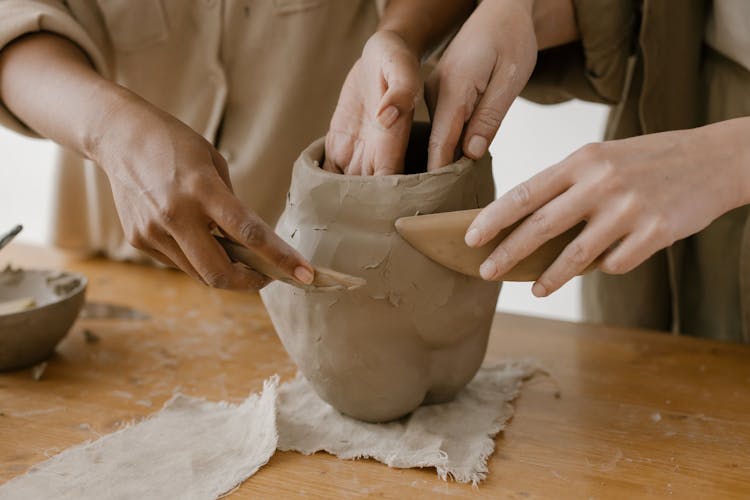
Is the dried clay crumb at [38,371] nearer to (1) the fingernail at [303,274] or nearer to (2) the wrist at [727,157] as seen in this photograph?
(1) the fingernail at [303,274]

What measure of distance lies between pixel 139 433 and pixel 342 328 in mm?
285

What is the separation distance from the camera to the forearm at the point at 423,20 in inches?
44.1

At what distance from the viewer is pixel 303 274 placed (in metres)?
A: 0.82

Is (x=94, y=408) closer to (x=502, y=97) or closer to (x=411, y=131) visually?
(x=411, y=131)

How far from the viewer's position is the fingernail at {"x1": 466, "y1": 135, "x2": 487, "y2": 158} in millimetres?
931

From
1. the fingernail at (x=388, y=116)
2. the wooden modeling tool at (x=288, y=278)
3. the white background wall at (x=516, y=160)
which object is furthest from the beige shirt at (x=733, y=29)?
the white background wall at (x=516, y=160)

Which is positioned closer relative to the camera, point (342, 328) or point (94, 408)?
point (342, 328)

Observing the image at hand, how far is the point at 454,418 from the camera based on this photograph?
998mm

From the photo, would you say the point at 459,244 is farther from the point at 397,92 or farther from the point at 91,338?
the point at 91,338

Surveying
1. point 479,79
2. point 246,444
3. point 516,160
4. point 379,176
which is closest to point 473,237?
point 379,176

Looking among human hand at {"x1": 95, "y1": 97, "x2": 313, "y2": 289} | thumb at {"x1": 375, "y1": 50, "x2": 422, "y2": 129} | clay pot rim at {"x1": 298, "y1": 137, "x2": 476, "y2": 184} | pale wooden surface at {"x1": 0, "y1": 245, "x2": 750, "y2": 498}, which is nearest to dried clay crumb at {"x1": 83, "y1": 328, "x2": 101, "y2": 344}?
pale wooden surface at {"x1": 0, "y1": 245, "x2": 750, "y2": 498}

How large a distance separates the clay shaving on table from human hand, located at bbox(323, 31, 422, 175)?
12.2 inches

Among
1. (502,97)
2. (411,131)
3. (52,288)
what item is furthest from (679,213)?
(52,288)

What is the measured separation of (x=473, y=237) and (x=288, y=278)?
0.66 ft
